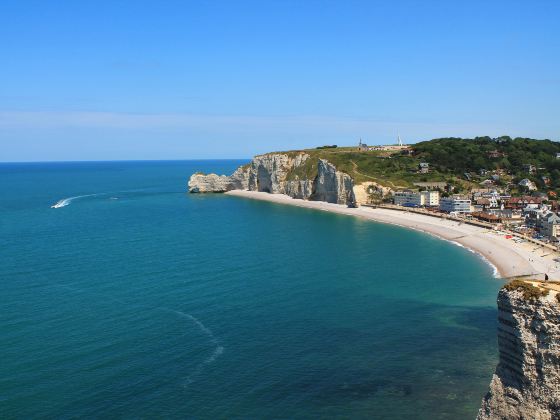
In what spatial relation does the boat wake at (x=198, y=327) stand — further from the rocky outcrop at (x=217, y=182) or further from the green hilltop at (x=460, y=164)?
the rocky outcrop at (x=217, y=182)

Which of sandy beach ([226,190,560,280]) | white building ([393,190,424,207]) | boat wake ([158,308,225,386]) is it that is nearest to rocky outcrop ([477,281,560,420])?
boat wake ([158,308,225,386])

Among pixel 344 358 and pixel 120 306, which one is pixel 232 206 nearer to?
pixel 120 306

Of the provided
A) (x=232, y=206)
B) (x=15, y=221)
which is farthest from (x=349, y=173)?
(x=15, y=221)

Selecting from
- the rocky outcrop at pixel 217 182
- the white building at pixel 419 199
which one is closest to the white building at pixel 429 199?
the white building at pixel 419 199

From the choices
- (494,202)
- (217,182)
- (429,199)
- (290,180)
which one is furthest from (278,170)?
(494,202)

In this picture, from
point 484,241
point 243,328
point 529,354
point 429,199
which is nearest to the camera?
point 529,354

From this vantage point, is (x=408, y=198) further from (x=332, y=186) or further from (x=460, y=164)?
(x=460, y=164)

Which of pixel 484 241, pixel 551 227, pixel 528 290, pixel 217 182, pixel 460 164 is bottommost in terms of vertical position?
pixel 484 241
